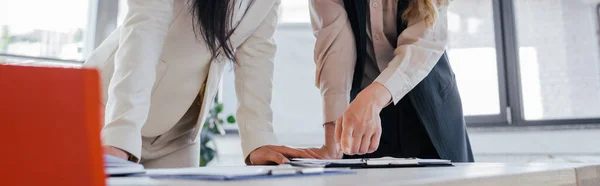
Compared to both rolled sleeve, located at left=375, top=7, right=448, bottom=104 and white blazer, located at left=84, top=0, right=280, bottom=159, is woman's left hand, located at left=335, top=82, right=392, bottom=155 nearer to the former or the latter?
rolled sleeve, located at left=375, top=7, right=448, bottom=104

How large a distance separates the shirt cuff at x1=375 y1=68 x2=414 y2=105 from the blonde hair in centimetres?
17

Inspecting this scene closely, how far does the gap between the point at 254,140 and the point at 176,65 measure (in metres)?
0.24

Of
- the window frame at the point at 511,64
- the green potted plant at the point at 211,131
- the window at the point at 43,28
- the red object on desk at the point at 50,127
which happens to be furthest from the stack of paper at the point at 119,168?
the window at the point at 43,28

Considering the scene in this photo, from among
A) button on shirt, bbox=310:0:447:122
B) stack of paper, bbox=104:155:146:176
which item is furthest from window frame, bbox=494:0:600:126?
stack of paper, bbox=104:155:146:176

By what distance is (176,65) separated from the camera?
3.87 feet

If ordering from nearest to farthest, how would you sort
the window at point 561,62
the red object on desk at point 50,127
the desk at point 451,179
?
1. the red object on desk at point 50,127
2. the desk at point 451,179
3. the window at point 561,62

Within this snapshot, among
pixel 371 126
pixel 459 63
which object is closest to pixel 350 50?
pixel 371 126

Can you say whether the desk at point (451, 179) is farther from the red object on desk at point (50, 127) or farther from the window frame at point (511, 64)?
the window frame at point (511, 64)

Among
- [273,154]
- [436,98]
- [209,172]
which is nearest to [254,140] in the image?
[273,154]

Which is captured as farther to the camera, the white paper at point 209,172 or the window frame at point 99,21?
the window frame at point 99,21

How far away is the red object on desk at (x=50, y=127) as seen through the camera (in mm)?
297

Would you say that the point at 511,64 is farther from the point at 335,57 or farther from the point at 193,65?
the point at 193,65

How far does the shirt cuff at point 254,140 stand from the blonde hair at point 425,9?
44 cm

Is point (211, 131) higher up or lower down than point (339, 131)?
lower down
